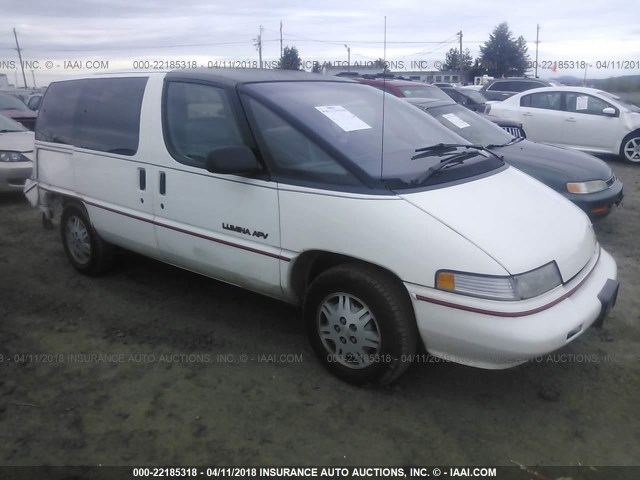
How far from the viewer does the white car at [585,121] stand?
400 inches

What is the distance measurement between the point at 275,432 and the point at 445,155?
190cm

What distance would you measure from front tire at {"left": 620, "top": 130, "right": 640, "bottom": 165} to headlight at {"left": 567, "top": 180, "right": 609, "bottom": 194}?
5.36m

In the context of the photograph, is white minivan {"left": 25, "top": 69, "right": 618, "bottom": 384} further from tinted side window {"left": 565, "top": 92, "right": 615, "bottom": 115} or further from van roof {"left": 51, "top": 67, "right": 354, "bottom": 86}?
tinted side window {"left": 565, "top": 92, "right": 615, "bottom": 115}

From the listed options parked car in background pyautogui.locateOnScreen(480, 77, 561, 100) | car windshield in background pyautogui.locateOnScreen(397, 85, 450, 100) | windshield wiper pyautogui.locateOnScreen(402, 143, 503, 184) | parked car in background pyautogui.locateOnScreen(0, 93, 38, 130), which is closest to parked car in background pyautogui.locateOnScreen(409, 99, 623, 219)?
car windshield in background pyautogui.locateOnScreen(397, 85, 450, 100)

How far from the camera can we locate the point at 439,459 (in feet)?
8.49

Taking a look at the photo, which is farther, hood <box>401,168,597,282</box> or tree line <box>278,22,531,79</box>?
tree line <box>278,22,531,79</box>

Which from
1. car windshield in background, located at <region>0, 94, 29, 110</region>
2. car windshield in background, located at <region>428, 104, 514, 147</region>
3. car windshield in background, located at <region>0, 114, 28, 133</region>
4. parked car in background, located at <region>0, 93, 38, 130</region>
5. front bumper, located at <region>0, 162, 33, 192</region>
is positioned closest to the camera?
car windshield in background, located at <region>428, 104, 514, 147</region>

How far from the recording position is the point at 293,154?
3191mm

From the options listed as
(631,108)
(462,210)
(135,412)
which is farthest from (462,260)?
(631,108)

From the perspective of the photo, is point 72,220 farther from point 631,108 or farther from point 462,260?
point 631,108

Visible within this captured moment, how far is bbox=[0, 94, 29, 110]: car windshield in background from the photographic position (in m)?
12.6

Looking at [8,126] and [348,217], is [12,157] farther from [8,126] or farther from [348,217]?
[348,217]

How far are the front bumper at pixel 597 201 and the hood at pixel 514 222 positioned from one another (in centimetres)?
237

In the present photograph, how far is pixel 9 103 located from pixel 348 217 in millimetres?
12670
